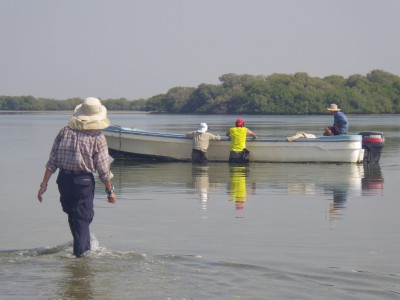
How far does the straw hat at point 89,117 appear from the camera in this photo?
858 centimetres

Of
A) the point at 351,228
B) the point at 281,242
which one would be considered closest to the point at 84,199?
the point at 281,242

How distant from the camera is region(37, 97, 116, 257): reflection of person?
8516mm

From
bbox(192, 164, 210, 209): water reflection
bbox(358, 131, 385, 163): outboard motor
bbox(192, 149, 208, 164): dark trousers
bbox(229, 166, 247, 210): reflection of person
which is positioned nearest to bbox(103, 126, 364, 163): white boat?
bbox(358, 131, 385, 163): outboard motor

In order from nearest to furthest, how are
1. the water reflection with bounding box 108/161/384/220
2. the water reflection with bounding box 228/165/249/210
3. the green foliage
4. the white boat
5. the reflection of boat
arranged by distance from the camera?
the water reflection with bounding box 228/165/249/210 → the water reflection with bounding box 108/161/384/220 → the reflection of boat → the white boat → the green foliage

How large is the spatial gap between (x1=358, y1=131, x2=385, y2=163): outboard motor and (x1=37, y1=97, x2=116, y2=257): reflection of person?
49.7 ft

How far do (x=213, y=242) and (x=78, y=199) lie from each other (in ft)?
6.65

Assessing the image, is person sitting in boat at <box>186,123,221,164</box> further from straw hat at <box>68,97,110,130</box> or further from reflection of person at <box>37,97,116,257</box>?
reflection of person at <box>37,97,116,257</box>

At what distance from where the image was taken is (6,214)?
12.6 metres

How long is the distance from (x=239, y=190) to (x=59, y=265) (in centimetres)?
780

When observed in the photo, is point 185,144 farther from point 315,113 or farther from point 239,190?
point 315,113

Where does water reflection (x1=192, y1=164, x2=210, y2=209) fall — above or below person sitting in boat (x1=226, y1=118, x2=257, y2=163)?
below

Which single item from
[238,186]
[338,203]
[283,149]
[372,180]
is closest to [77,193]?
[338,203]

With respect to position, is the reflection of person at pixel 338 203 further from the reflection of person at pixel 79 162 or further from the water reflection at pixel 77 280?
→ the water reflection at pixel 77 280

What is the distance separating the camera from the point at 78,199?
859 cm
